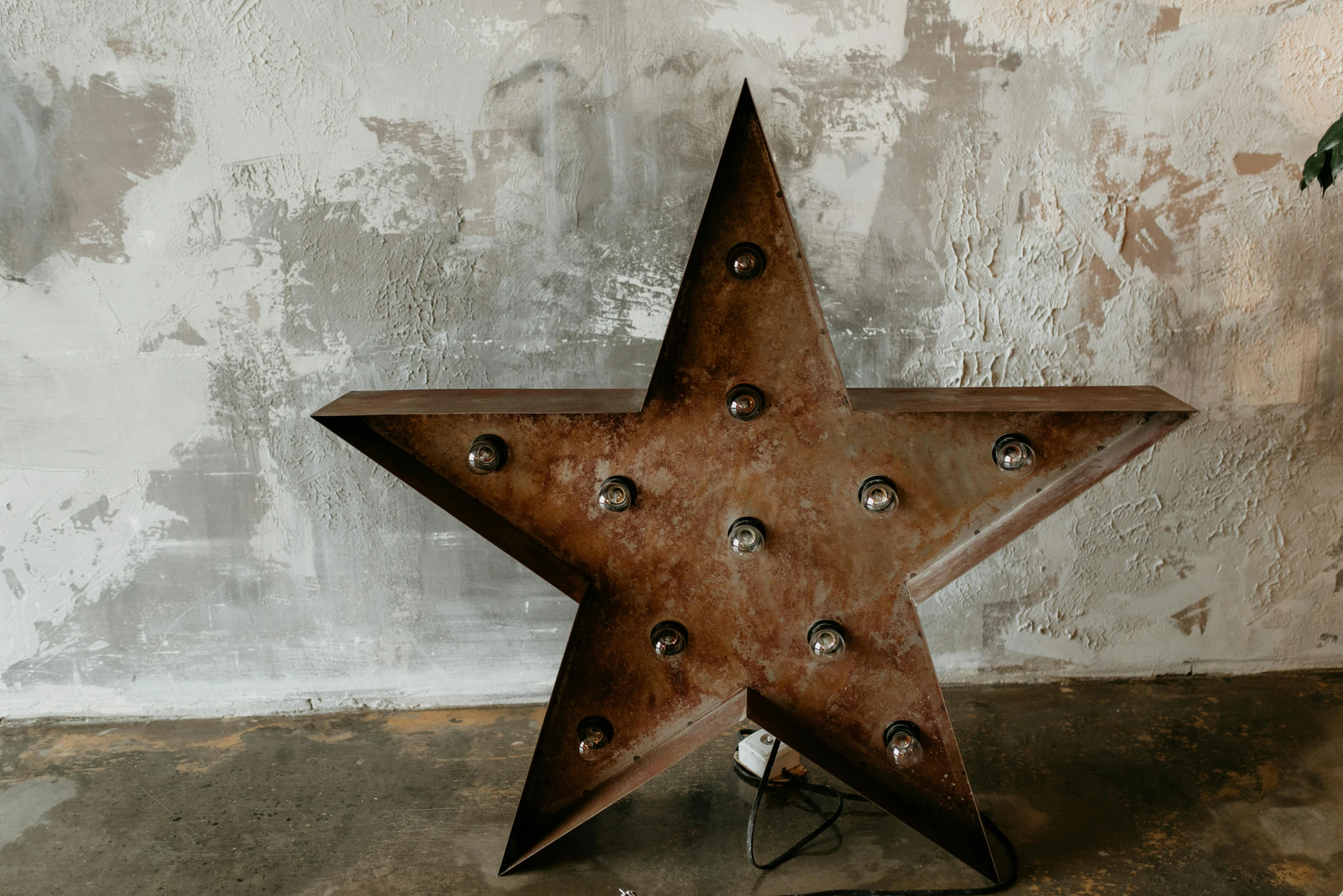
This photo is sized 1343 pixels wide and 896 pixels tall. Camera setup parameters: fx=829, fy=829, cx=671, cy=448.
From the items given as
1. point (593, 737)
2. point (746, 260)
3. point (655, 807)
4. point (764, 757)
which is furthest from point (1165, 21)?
point (655, 807)

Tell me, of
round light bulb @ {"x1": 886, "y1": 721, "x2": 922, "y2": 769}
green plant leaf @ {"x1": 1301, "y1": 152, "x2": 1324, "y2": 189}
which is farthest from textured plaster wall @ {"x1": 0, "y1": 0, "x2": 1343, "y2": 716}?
round light bulb @ {"x1": 886, "y1": 721, "x2": 922, "y2": 769}

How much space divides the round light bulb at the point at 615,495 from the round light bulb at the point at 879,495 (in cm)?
56

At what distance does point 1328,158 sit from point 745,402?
5.14ft

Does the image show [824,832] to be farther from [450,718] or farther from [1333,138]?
[1333,138]

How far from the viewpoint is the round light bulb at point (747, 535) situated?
201 cm

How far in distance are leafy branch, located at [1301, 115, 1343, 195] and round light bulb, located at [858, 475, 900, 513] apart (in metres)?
1.27

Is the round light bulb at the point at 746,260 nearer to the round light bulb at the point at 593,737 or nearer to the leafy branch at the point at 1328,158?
the round light bulb at the point at 593,737

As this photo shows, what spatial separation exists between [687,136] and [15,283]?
7.12ft

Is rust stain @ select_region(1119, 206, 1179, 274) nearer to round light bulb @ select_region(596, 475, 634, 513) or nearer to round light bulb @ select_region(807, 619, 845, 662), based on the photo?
round light bulb @ select_region(807, 619, 845, 662)

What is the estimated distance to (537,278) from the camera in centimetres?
266

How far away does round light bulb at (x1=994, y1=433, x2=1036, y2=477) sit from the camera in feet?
6.28

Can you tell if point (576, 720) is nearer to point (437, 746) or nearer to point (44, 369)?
point (437, 746)

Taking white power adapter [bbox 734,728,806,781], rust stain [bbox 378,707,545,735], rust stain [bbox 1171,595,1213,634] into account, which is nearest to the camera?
white power adapter [bbox 734,728,806,781]

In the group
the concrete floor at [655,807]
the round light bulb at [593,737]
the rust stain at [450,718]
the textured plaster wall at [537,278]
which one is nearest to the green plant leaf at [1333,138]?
the textured plaster wall at [537,278]
